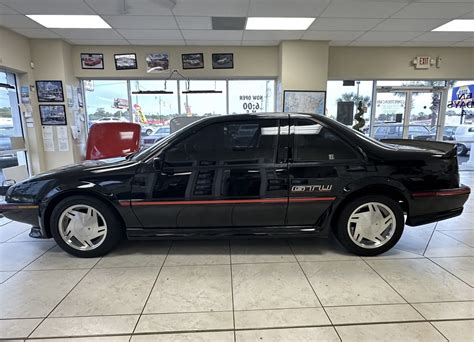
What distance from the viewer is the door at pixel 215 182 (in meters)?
2.41

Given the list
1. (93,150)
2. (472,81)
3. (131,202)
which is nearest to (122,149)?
(93,150)

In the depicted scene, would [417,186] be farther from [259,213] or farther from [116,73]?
[116,73]

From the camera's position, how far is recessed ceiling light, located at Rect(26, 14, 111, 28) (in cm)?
449

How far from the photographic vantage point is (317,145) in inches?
97.0

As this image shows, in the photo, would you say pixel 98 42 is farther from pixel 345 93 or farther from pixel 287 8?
pixel 345 93

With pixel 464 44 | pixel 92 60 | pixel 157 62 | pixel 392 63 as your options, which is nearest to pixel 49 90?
pixel 92 60

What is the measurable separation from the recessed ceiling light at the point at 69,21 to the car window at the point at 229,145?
350 cm

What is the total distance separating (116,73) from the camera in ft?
20.3

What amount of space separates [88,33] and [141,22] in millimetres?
1286

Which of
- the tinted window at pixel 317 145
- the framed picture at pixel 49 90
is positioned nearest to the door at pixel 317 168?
the tinted window at pixel 317 145

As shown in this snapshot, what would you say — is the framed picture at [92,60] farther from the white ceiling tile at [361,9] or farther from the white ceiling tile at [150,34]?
the white ceiling tile at [361,9]

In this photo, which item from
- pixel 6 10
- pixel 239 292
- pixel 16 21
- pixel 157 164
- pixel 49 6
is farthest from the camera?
pixel 16 21

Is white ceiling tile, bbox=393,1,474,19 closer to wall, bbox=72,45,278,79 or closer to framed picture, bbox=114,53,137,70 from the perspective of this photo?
wall, bbox=72,45,278,79

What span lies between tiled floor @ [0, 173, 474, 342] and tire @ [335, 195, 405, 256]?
0.10 metres
